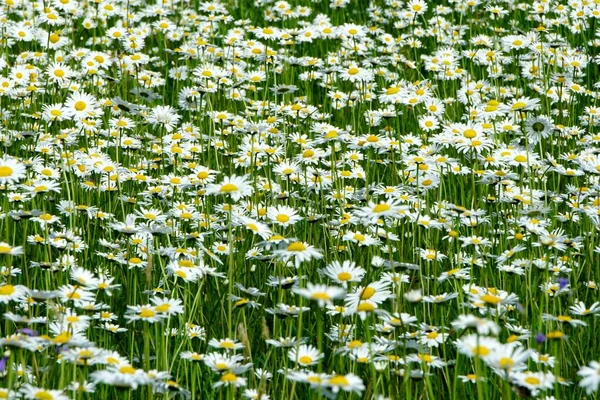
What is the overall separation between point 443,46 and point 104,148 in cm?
326

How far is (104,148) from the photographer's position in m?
5.16

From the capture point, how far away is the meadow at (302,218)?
8.75 ft

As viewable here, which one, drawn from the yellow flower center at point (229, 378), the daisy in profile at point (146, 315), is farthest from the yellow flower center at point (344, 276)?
the daisy in profile at point (146, 315)

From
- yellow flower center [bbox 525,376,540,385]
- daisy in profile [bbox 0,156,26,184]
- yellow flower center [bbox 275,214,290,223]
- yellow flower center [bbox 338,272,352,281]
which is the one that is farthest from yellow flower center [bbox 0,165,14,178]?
yellow flower center [bbox 525,376,540,385]

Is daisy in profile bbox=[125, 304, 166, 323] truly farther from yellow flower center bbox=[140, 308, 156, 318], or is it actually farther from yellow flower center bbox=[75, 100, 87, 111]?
yellow flower center bbox=[75, 100, 87, 111]

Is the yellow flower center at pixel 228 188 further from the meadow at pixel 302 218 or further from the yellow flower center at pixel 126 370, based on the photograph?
the yellow flower center at pixel 126 370

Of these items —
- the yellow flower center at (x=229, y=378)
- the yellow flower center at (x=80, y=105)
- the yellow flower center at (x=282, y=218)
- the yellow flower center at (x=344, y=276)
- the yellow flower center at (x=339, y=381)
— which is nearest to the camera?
the yellow flower center at (x=339, y=381)

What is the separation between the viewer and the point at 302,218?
3572 millimetres

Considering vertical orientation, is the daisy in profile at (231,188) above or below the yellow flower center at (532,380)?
above

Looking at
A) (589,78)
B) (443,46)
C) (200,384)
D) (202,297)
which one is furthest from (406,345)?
(443,46)

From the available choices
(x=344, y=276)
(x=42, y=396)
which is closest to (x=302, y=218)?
(x=344, y=276)

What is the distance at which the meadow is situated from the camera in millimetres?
2666

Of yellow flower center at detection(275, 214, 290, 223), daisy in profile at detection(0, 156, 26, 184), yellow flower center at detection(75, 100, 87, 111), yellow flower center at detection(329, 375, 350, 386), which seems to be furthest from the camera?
yellow flower center at detection(75, 100, 87, 111)

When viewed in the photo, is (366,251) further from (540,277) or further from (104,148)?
(104,148)
